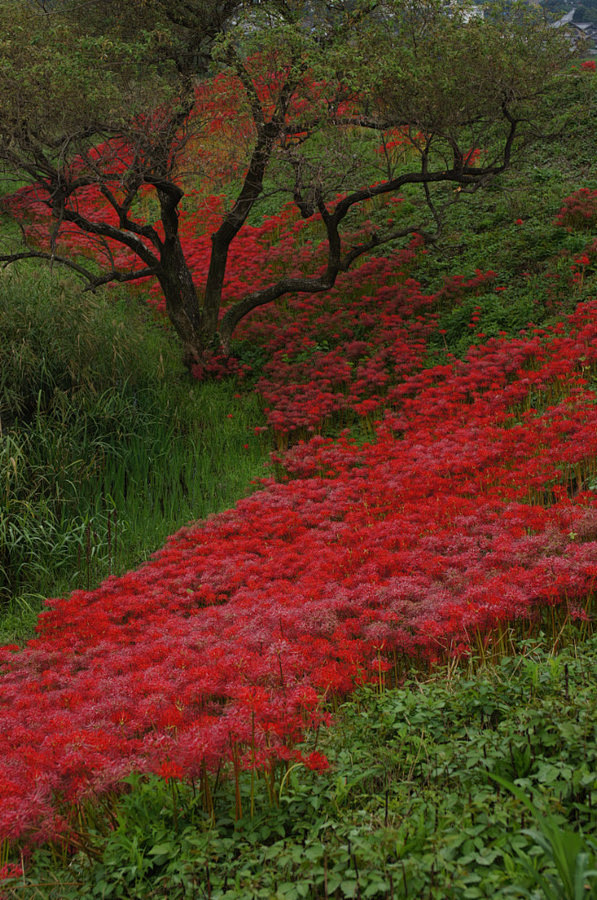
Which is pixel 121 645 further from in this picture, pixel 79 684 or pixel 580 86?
pixel 580 86

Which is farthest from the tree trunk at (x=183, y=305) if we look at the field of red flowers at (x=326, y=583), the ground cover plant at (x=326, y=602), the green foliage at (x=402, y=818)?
the green foliage at (x=402, y=818)

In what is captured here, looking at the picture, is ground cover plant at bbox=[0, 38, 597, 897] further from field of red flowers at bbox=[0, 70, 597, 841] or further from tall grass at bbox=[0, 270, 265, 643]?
tall grass at bbox=[0, 270, 265, 643]

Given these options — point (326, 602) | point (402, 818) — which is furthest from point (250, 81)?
point (402, 818)

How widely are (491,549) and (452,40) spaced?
668 cm

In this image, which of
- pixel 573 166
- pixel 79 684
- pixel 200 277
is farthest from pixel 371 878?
pixel 573 166

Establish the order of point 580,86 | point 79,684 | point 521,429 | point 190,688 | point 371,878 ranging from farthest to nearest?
point 580,86
point 521,429
point 79,684
point 190,688
point 371,878

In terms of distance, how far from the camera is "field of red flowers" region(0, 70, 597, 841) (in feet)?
10.6

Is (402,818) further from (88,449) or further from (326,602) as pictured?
(88,449)

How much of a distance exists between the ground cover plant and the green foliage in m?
0.03

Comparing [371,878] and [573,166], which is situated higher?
[573,166]

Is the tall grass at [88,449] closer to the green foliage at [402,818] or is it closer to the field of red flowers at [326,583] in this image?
the field of red flowers at [326,583]

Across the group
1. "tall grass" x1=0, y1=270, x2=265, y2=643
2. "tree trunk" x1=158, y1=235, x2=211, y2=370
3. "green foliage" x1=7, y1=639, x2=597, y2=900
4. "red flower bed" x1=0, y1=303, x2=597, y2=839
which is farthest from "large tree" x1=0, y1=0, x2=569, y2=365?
"green foliage" x1=7, y1=639, x2=597, y2=900

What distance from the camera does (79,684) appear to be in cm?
414

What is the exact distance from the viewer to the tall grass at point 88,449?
650cm
